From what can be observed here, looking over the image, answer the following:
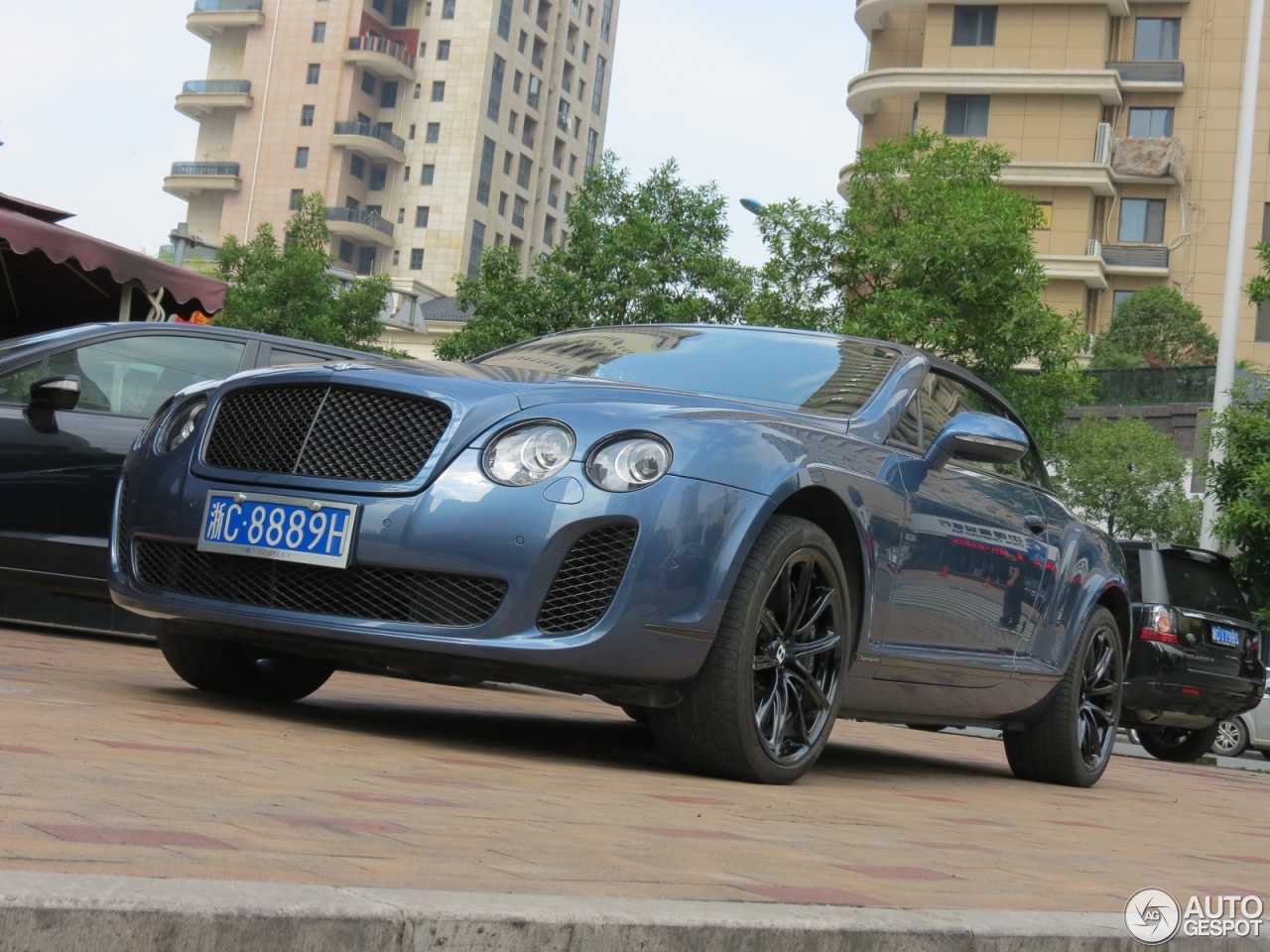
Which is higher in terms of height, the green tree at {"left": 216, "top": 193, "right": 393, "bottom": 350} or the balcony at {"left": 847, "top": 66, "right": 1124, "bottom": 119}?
the balcony at {"left": 847, "top": 66, "right": 1124, "bottom": 119}

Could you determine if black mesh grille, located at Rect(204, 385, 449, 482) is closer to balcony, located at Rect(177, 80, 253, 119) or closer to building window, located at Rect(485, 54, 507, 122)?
building window, located at Rect(485, 54, 507, 122)

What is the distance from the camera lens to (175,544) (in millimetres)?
4797

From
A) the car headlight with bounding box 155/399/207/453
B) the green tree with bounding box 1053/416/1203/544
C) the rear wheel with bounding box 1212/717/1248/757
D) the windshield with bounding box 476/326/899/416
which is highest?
the green tree with bounding box 1053/416/1203/544

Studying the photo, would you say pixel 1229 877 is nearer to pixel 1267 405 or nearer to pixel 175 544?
pixel 175 544

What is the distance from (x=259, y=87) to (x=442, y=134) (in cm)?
1146

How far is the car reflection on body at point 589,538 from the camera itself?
4305 millimetres

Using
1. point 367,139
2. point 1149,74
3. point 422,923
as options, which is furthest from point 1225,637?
point 367,139

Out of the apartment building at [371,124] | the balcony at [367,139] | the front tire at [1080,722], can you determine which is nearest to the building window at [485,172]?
the apartment building at [371,124]

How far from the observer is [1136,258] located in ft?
189

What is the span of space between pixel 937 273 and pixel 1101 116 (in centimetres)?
3307

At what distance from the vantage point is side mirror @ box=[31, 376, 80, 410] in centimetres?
736

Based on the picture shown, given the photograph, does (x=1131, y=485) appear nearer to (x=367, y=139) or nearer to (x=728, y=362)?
(x=728, y=362)

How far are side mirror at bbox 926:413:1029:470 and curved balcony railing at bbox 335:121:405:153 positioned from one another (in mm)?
87856

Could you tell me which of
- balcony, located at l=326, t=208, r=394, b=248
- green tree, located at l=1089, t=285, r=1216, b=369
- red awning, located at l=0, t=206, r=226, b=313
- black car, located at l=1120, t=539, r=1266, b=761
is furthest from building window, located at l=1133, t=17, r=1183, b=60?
red awning, located at l=0, t=206, r=226, b=313
